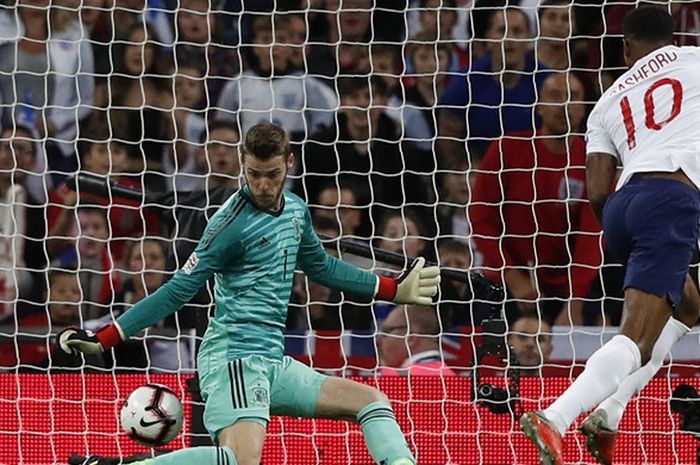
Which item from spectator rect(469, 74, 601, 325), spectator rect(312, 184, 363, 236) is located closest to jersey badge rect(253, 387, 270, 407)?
spectator rect(312, 184, 363, 236)

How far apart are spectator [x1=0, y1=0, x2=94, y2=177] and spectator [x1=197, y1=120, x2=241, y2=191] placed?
70cm

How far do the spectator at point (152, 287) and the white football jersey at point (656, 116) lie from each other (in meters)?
2.94

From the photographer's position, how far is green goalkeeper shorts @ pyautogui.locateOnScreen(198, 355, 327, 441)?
18.9 ft

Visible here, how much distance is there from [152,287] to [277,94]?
4.14 ft

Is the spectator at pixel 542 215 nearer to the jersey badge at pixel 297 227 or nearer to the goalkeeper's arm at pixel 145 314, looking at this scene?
the jersey badge at pixel 297 227

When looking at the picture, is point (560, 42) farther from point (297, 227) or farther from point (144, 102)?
point (297, 227)

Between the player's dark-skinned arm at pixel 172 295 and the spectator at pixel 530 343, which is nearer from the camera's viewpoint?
the player's dark-skinned arm at pixel 172 295

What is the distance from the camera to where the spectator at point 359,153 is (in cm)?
854

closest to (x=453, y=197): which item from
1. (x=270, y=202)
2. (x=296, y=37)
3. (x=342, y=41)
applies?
(x=342, y=41)

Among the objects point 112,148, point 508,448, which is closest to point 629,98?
point 508,448

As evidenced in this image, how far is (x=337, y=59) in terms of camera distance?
8734 mm

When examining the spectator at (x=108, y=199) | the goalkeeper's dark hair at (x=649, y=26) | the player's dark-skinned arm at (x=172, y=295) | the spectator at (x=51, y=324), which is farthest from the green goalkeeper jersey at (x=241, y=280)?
the spectator at (x=108, y=199)

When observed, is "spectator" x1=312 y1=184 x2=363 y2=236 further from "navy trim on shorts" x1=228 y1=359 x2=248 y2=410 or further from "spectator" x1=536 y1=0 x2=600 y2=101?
"navy trim on shorts" x1=228 y1=359 x2=248 y2=410

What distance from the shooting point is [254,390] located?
5.80 meters
